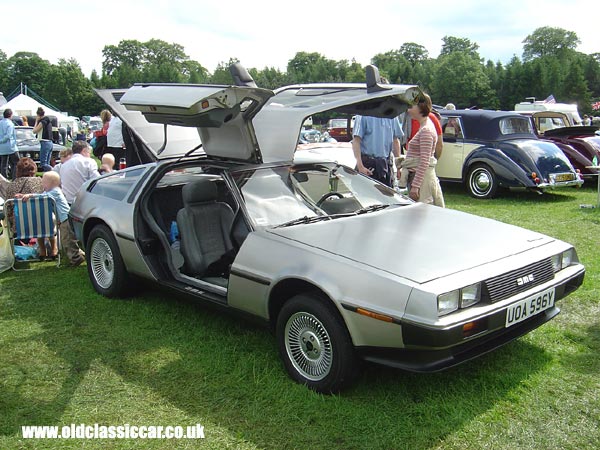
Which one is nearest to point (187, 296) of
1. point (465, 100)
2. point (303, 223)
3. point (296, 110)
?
point (303, 223)

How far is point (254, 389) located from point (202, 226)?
1620 millimetres

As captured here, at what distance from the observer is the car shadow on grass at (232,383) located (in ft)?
10.4

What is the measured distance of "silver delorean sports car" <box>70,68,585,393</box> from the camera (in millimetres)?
3172

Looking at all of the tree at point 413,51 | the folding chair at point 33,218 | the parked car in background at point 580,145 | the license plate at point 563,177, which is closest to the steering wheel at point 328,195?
the folding chair at point 33,218

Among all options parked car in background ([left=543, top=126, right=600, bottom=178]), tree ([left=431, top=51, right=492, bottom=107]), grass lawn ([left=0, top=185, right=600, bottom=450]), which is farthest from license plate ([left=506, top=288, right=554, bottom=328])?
tree ([left=431, top=51, right=492, bottom=107])

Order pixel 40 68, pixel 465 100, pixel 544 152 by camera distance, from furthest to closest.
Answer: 1. pixel 40 68
2. pixel 465 100
3. pixel 544 152

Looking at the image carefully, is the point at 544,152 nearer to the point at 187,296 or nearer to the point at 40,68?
the point at 187,296

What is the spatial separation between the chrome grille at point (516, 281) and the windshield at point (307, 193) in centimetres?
135

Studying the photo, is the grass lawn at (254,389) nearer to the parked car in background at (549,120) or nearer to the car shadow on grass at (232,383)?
the car shadow on grass at (232,383)

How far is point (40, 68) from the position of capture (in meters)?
106

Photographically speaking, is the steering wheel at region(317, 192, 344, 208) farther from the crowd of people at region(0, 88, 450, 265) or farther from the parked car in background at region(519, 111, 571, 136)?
the parked car in background at region(519, 111, 571, 136)

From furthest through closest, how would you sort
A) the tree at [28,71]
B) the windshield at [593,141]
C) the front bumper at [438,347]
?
the tree at [28,71] < the windshield at [593,141] < the front bumper at [438,347]

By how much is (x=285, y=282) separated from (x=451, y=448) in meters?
1.37

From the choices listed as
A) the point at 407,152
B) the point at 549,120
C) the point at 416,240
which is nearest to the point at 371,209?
the point at 416,240
